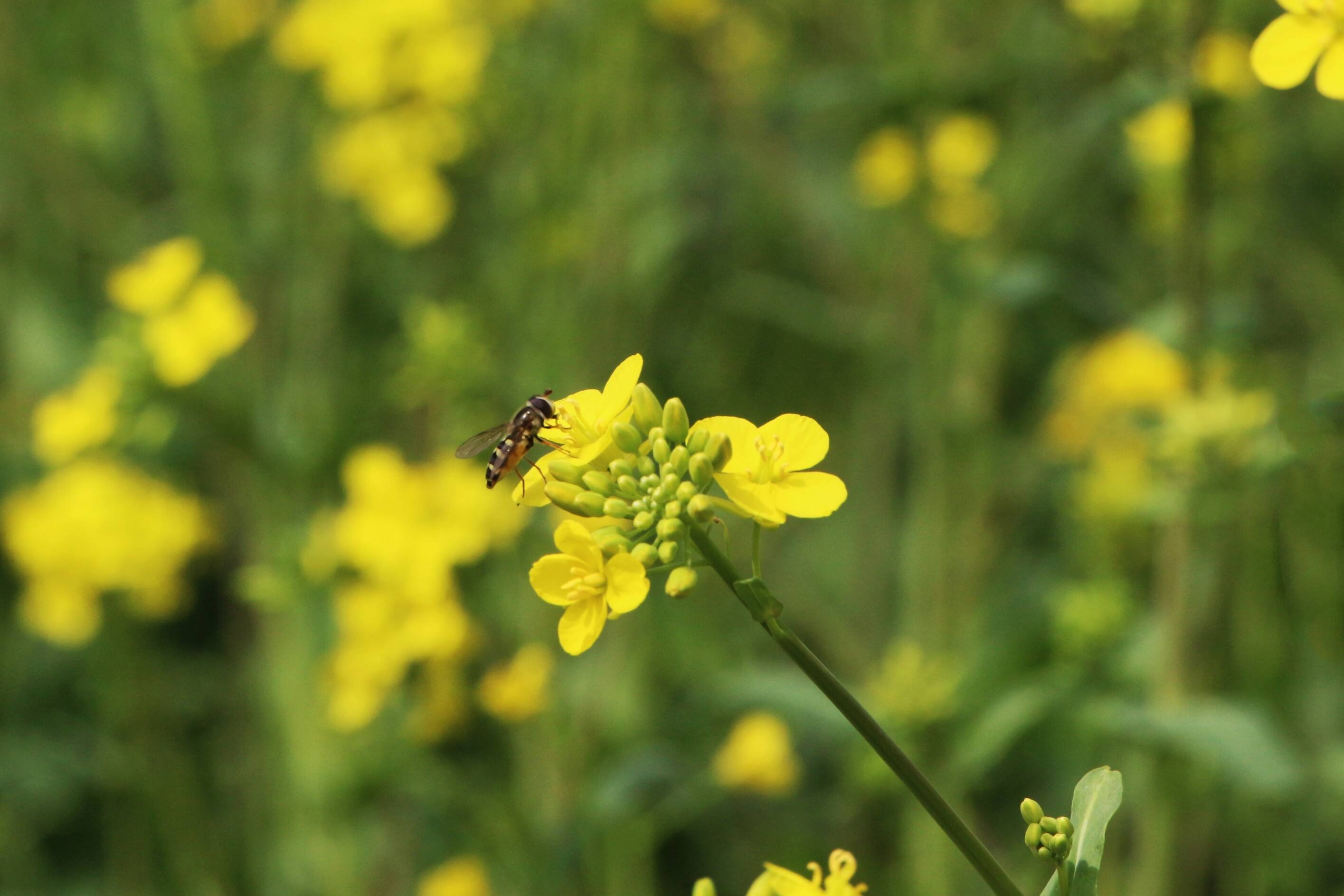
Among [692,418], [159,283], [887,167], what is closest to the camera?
→ [159,283]

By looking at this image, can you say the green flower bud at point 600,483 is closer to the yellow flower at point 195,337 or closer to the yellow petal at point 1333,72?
the yellow petal at point 1333,72

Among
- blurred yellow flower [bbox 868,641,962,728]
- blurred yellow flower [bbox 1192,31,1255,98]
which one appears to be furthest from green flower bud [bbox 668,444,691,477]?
blurred yellow flower [bbox 868,641,962,728]

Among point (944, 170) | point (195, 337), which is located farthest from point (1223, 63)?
point (195, 337)

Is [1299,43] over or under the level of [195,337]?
under

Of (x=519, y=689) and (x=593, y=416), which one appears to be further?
(x=519, y=689)

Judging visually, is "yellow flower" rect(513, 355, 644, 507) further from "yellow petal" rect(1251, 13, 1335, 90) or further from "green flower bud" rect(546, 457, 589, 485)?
"yellow petal" rect(1251, 13, 1335, 90)

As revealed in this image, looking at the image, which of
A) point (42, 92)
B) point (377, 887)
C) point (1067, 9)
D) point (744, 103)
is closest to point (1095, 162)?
point (744, 103)

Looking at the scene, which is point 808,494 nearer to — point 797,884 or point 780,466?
point 780,466

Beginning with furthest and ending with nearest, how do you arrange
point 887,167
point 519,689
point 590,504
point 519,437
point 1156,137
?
point 887,167, point 1156,137, point 519,689, point 519,437, point 590,504
